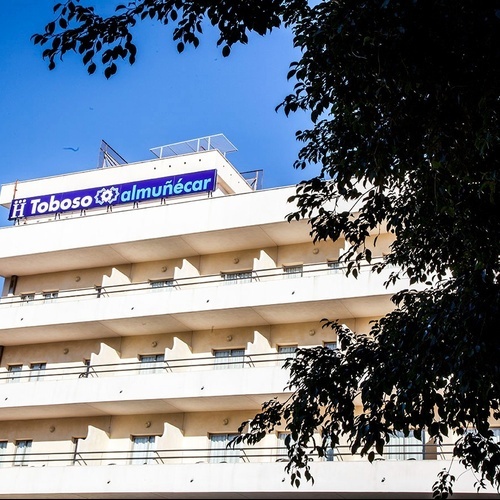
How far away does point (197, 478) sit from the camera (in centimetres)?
2588

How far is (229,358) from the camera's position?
96.3 feet

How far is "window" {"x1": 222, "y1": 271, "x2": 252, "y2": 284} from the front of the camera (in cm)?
2991

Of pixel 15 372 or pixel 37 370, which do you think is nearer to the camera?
pixel 37 370

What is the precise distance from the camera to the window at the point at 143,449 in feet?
93.6

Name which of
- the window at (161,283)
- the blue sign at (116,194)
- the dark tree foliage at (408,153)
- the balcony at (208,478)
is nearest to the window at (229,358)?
the balcony at (208,478)

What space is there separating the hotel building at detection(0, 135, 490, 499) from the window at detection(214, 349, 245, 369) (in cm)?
8

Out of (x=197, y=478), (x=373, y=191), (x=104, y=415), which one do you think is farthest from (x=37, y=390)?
(x=373, y=191)

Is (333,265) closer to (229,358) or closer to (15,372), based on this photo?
(229,358)

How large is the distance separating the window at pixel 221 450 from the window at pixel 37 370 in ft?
24.6

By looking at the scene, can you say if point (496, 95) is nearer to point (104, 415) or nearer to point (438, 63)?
point (438, 63)

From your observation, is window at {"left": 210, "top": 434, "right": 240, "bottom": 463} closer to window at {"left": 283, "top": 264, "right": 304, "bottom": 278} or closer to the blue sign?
window at {"left": 283, "top": 264, "right": 304, "bottom": 278}

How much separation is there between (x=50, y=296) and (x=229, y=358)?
333 inches

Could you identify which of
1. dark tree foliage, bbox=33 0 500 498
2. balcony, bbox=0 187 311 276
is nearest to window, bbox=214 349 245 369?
balcony, bbox=0 187 311 276

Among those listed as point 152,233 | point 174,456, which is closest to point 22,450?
point 174,456
